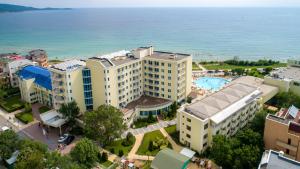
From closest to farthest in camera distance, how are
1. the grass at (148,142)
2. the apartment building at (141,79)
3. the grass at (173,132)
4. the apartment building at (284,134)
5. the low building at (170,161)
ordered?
the apartment building at (284,134) → the low building at (170,161) → the grass at (148,142) → the grass at (173,132) → the apartment building at (141,79)

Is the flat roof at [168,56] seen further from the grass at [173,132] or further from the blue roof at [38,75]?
the blue roof at [38,75]

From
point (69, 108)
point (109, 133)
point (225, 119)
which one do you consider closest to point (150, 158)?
point (109, 133)

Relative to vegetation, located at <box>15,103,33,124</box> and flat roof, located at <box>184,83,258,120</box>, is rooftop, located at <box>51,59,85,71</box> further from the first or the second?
flat roof, located at <box>184,83,258,120</box>

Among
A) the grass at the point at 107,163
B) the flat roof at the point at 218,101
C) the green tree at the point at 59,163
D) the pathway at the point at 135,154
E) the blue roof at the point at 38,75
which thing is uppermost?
the blue roof at the point at 38,75

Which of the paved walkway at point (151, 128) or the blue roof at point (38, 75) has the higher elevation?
the blue roof at point (38, 75)

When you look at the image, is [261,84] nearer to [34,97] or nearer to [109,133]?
[109,133]

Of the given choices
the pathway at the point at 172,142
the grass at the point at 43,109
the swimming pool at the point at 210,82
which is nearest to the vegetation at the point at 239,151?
the pathway at the point at 172,142

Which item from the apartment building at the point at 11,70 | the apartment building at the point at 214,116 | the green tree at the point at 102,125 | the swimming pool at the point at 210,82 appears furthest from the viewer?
the swimming pool at the point at 210,82
